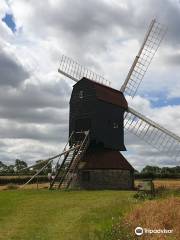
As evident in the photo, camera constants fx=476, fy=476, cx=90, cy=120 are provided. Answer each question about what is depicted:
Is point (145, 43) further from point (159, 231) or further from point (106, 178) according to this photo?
point (159, 231)

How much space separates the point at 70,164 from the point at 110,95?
707cm

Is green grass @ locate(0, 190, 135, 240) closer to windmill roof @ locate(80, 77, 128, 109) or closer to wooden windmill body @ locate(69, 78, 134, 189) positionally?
wooden windmill body @ locate(69, 78, 134, 189)

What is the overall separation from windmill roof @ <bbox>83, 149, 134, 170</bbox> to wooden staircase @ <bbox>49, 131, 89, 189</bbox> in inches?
32.1

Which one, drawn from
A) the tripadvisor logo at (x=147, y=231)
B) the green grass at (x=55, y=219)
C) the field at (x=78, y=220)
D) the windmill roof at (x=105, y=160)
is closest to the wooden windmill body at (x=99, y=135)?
the windmill roof at (x=105, y=160)

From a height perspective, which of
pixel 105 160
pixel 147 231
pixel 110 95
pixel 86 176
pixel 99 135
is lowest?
pixel 147 231

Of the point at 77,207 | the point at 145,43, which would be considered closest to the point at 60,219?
the point at 77,207

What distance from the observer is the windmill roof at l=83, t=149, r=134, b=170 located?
39.1 meters

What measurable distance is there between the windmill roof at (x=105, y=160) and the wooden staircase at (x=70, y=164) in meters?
0.82

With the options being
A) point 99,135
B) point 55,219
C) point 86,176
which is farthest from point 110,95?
point 55,219

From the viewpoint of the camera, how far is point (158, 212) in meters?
16.5

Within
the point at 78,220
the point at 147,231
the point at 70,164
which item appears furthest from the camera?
the point at 70,164

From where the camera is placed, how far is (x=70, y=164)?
3912 cm

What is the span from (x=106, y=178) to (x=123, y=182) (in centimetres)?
178

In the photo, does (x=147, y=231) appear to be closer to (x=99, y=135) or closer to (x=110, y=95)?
(x=99, y=135)
